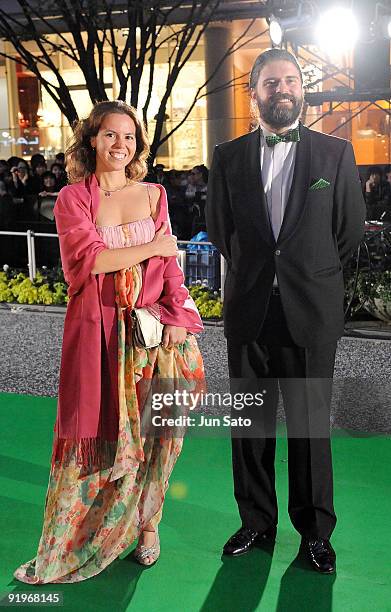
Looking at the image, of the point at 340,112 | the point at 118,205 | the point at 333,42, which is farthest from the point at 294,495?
the point at 340,112

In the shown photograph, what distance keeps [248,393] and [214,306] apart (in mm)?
3886

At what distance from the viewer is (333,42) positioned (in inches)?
377

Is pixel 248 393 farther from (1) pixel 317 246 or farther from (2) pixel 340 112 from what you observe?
(2) pixel 340 112

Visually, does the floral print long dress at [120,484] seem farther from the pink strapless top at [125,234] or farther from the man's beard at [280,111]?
the man's beard at [280,111]

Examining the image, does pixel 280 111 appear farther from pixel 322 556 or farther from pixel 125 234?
pixel 322 556

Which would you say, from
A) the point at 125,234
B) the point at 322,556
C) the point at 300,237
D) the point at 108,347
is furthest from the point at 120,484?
the point at 300,237

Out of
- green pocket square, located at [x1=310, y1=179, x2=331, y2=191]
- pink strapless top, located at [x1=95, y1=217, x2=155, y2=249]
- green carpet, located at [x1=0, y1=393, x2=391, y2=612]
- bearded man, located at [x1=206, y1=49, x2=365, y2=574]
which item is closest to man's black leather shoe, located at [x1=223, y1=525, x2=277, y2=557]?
green carpet, located at [x1=0, y1=393, x2=391, y2=612]

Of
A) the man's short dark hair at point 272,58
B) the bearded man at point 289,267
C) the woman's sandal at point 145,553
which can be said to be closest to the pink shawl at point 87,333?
the bearded man at point 289,267

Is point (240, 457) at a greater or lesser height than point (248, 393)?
lesser

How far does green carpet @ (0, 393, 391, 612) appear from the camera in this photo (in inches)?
136

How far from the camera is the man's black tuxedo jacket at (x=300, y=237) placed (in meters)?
3.48

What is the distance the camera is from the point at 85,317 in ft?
11.4

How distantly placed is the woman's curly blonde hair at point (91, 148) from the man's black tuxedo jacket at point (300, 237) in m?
0.36

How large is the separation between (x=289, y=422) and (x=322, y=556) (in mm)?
576
